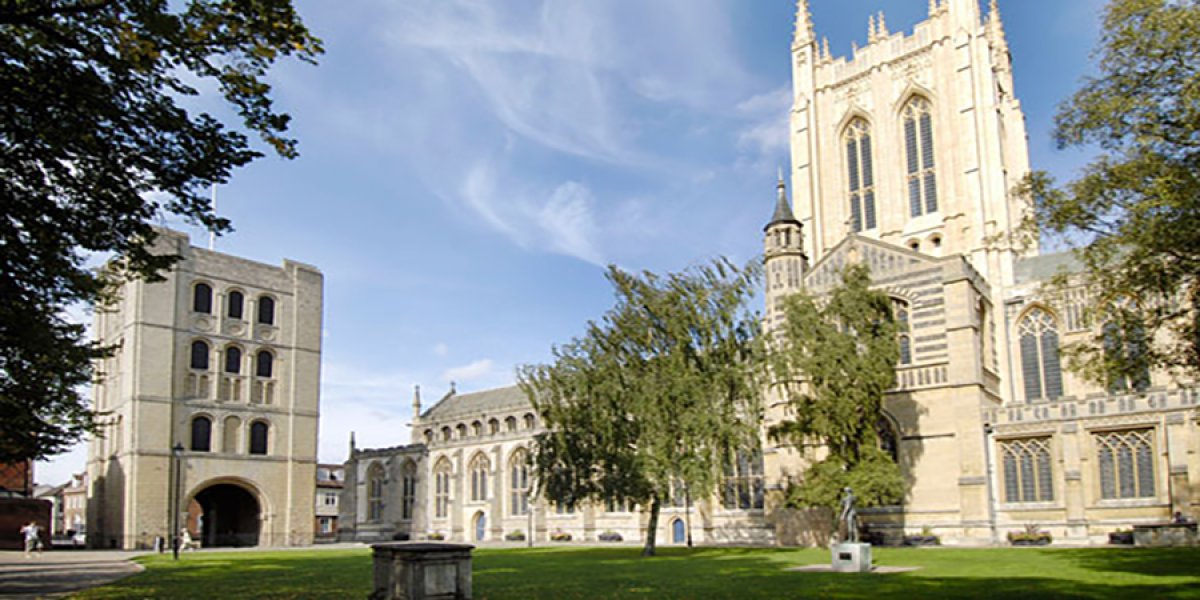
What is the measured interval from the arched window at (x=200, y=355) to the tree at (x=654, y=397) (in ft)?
89.8

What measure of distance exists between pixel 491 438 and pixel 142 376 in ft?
84.7

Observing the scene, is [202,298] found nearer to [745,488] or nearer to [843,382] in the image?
[745,488]

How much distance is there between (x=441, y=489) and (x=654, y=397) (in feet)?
148

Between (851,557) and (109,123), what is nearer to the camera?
(109,123)

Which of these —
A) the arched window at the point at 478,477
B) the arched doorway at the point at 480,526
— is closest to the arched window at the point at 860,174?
the arched window at the point at 478,477

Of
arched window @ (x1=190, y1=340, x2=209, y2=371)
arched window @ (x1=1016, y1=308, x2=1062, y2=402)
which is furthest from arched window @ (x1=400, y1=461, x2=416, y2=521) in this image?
arched window @ (x1=1016, y1=308, x2=1062, y2=402)

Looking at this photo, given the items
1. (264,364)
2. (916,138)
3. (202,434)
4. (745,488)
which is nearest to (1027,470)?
(745,488)

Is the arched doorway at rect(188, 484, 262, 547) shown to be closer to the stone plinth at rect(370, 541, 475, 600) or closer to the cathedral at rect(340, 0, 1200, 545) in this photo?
the cathedral at rect(340, 0, 1200, 545)

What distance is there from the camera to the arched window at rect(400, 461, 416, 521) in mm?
74562

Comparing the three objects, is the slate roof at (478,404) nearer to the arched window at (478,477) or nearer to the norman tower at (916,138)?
the arched window at (478,477)

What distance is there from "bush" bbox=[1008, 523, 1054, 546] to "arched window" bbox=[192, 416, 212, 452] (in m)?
42.7

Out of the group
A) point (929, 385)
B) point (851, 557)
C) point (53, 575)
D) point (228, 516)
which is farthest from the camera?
point (228, 516)

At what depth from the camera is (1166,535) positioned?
31203 millimetres

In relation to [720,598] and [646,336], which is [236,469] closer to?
[646,336]
